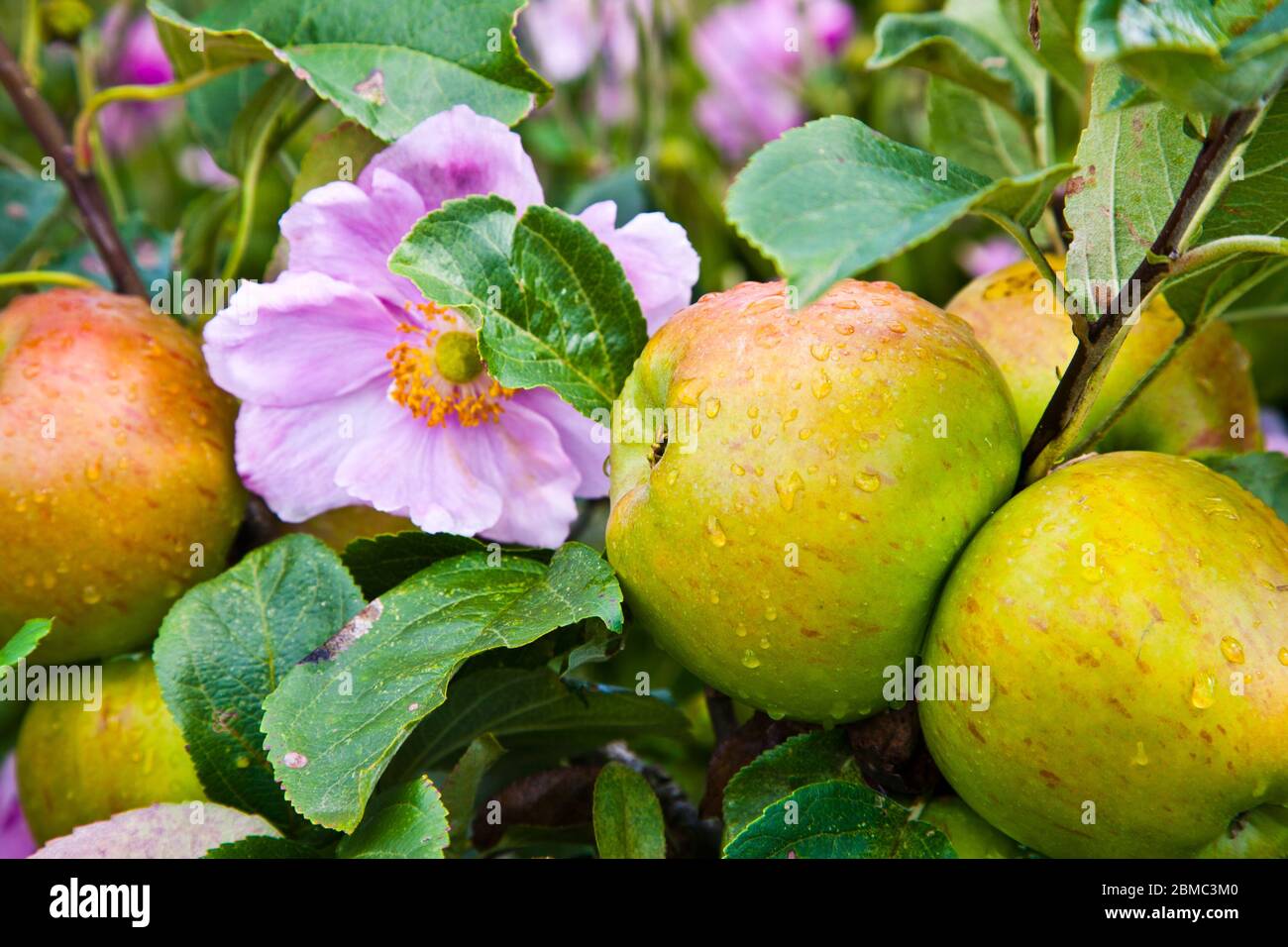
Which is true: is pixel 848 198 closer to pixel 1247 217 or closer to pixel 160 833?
pixel 1247 217

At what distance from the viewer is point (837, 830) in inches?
21.4

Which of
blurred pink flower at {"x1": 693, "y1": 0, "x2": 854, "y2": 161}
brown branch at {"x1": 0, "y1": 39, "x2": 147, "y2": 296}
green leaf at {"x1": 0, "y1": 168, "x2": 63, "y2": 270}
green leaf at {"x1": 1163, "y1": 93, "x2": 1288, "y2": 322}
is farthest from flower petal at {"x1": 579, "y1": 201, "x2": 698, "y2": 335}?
blurred pink flower at {"x1": 693, "y1": 0, "x2": 854, "y2": 161}

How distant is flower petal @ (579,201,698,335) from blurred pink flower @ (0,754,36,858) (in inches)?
20.8

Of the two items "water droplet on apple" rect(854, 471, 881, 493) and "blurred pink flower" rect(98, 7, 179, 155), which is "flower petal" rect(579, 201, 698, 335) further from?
"blurred pink flower" rect(98, 7, 179, 155)

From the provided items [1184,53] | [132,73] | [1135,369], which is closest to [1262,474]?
[1135,369]

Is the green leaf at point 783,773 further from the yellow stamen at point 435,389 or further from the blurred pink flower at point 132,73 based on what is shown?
the blurred pink flower at point 132,73

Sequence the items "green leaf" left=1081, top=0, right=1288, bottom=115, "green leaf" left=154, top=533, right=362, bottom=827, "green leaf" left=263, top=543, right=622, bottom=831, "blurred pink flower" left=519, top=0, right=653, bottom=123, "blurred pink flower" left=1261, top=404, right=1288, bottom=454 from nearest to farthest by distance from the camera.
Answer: "green leaf" left=1081, top=0, right=1288, bottom=115
"green leaf" left=263, top=543, right=622, bottom=831
"green leaf" left=154, top=533, right=362, bottom=827
"blurred pink flower" left=1261, top=404, right=1288, bottom=454
"blurred pink flower" left=519, top=0, right=653, bottom=123

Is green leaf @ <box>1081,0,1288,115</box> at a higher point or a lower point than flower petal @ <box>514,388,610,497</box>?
higher

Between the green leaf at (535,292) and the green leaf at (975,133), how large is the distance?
30cm

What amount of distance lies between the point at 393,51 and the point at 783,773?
1.46ft

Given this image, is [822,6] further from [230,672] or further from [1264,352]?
[230,672]

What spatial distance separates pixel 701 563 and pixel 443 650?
0.12m

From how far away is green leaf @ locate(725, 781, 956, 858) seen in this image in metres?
0.53

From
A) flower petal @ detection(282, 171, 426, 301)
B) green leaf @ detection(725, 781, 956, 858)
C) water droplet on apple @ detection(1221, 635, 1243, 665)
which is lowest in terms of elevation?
green leaf @ detection(725, 781, 956, 858)
